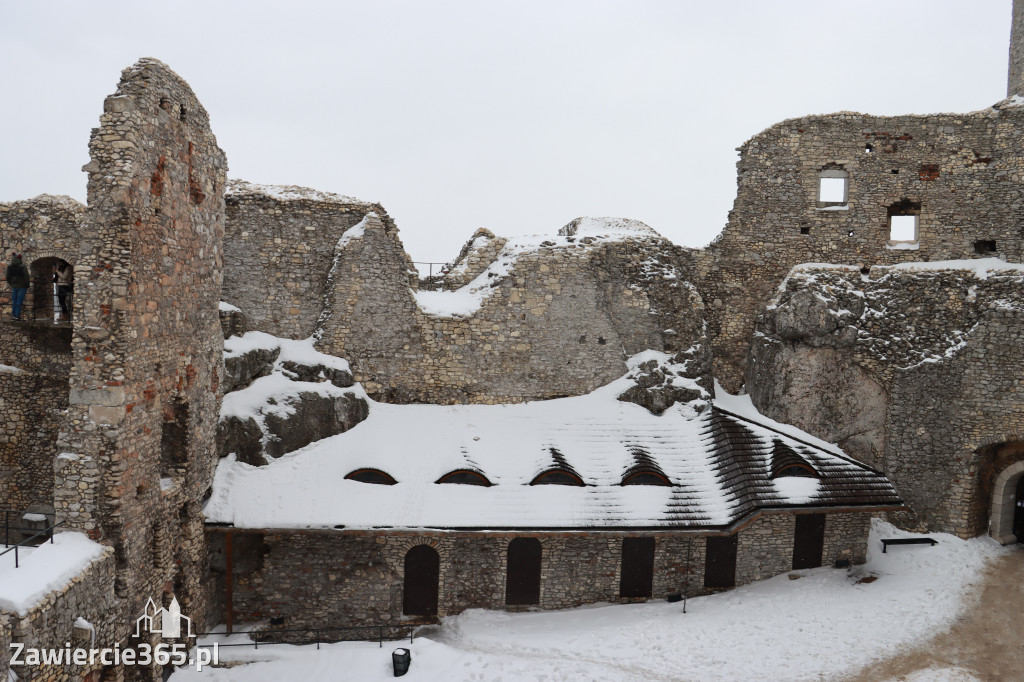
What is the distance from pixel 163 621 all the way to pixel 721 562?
12.1m

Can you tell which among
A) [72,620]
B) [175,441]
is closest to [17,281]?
[175,441]

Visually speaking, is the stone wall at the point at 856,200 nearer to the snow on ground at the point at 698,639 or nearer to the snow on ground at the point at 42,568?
the snow on ground at the point at 698,639

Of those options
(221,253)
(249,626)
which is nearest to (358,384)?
(221,253)

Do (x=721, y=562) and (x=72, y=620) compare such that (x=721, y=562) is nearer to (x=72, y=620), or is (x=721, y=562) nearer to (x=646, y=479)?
(x=646, y=479)

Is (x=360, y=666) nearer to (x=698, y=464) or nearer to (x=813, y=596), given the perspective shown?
(x=698, y=464)

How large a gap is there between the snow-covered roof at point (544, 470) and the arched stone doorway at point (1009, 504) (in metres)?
4.06

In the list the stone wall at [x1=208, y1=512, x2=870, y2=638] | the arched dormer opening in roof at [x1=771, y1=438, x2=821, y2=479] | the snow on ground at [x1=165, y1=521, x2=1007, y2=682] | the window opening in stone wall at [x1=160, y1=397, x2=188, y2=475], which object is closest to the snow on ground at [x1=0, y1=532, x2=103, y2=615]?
the window opening in stone wall at [x1=160, y1=397, x2=188, y2=475]

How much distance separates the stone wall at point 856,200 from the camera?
2020 centimetres

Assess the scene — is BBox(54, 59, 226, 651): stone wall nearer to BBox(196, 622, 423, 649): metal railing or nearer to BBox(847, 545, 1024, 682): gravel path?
BBox(196, 622, 423, 649): metal railing

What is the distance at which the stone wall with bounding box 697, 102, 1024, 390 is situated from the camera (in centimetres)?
2020

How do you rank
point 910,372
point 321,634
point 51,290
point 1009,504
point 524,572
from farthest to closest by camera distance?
point 910,372
point 1009,504
point 51,290
point 524,572
point 321,634

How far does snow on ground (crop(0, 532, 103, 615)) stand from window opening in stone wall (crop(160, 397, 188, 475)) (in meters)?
2.72

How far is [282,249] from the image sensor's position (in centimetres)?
1752

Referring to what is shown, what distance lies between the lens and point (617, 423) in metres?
17.8
